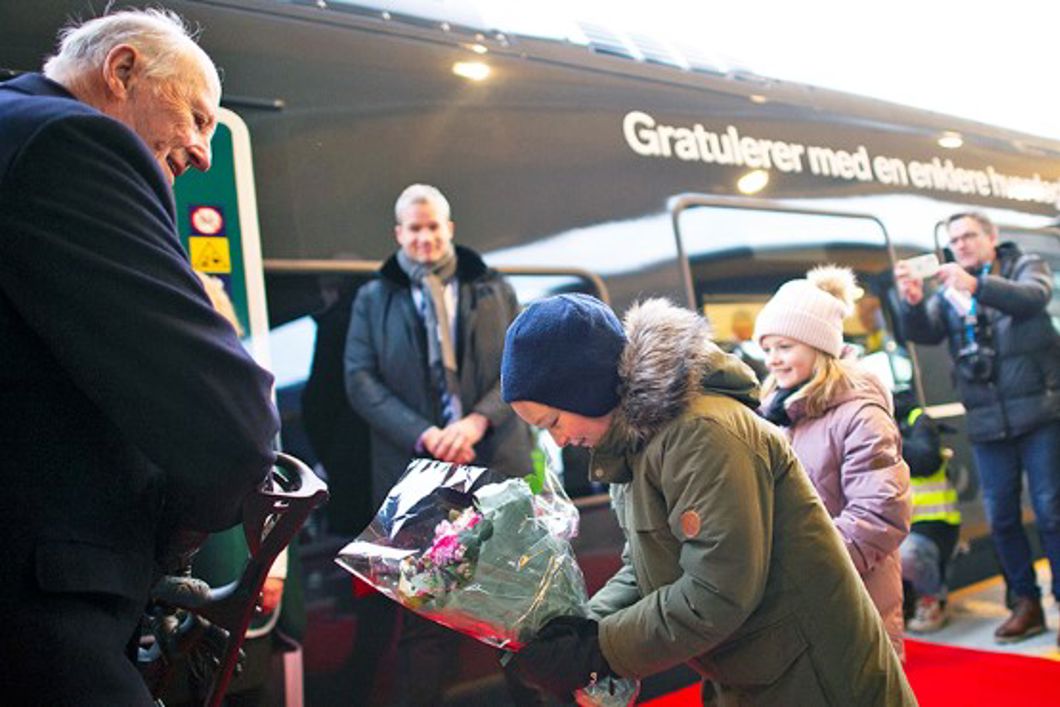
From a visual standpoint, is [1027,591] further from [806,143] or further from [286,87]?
[286,87]

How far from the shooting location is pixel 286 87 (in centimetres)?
320

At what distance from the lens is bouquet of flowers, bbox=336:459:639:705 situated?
189 cm

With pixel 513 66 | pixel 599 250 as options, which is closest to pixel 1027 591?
pixel 599 250

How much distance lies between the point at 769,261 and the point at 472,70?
1.73 meters

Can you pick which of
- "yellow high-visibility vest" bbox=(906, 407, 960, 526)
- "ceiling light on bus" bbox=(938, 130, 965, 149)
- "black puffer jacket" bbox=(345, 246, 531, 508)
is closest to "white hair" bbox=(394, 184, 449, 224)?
"black puffer jacket" bbox=(345, 246, 531, 508)

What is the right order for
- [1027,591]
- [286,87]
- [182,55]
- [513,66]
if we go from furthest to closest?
[1027,591], [513,66], [286,87], [182,55]

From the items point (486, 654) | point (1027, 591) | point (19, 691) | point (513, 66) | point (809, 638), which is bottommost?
point (1027, 591)

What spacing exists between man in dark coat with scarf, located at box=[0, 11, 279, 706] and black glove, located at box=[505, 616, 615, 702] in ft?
2.39

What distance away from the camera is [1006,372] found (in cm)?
503

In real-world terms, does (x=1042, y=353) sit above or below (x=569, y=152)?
below

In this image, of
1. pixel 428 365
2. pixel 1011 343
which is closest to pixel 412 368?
pixel 428 365

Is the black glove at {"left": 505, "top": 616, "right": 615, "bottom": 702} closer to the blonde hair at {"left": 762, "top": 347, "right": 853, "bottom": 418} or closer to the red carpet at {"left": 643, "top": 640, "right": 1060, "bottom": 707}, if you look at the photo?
the blonde hair at {"left": 762, "top": 347, "right": 853, "bottom": 418}

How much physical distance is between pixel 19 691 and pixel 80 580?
15 centimetres

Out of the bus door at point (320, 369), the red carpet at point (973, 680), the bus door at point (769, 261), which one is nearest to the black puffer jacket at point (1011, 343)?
the bus door at point (769, 261)
